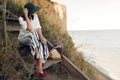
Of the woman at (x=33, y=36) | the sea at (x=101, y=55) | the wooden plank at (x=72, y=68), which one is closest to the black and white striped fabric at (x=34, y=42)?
the woman at (x=33, y=36)

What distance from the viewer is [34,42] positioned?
430 centimetres

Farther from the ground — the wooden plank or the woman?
the woman

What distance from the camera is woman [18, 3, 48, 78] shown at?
4.27 meters

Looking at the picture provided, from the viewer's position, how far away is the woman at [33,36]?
168 inches

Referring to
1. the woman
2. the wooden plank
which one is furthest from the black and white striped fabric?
the wooden plank

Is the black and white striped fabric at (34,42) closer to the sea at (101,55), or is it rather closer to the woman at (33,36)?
the woman at (33,36)

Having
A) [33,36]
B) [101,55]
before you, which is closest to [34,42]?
[33,36]

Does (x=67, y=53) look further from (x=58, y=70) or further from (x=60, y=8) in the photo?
(x=60, y=8)

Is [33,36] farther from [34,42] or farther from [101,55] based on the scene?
[101,55]

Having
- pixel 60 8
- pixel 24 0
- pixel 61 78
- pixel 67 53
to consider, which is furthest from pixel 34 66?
pixel 60 8

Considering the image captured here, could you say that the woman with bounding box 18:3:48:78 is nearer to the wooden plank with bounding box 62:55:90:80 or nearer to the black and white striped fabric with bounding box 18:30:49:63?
the black and white striped fabric with bounding box 18:30:49:63

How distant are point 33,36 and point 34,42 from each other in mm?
101

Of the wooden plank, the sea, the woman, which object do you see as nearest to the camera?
the woman

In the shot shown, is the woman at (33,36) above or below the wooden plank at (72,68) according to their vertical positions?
above
